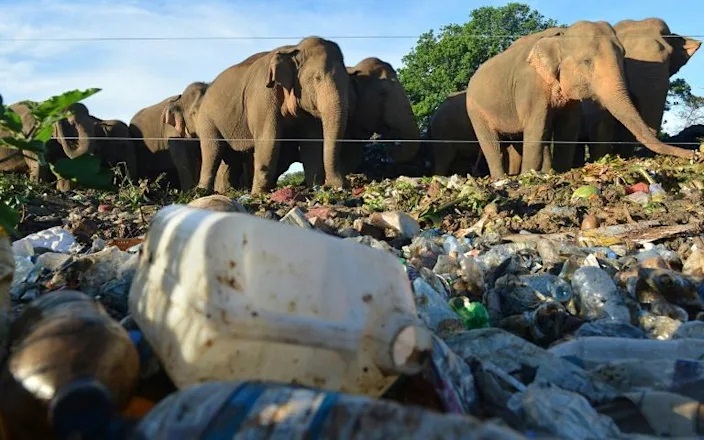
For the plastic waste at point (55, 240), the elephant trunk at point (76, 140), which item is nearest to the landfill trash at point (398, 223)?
the plastic waste at point (55, 240)

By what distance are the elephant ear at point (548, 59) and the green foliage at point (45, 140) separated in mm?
9509

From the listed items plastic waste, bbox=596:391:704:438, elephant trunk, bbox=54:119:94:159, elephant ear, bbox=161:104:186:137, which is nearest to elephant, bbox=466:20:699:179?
elephant ear, bbox=161:104:186:137

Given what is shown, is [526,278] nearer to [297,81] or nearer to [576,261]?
[576,261]

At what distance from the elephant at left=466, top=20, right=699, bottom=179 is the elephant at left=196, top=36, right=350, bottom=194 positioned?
245 centimetres

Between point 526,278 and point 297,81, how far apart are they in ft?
29.1

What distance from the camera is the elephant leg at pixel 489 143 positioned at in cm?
1250

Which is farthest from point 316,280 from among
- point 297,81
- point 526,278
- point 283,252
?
point 297,81

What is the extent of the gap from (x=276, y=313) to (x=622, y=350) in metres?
1.22

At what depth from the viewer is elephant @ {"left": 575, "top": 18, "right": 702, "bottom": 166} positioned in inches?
474

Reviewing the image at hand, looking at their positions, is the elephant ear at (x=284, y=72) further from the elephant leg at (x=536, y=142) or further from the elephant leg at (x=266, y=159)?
the elephant leg at (x=536, y=142)

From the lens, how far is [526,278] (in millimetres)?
3594

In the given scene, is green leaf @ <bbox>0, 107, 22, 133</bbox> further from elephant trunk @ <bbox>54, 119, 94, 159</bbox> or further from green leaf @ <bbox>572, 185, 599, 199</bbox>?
elephant trunk @ <bbox>54, 119, 94, 159</bbox>

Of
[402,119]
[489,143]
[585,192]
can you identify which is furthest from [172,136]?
[585,192]

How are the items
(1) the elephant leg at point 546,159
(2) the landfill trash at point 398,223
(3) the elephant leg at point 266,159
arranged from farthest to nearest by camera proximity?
(3) the elephant leg at point 266,159
(1) the elephant leg at point 546,159
(2) the landfill trash at point 398,223
